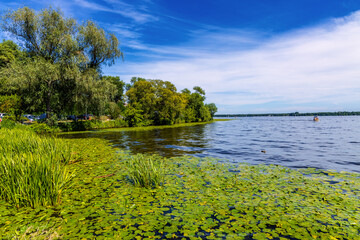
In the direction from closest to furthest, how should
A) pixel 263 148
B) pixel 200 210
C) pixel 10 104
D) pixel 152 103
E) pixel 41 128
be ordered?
1. pixel 200 210
2. pixel 263 148
3. pixel 10 104
4. pixel 41 128
5. pixel 152 103

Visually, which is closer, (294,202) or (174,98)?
(294,202)

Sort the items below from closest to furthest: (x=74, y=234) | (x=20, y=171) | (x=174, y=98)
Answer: (x=74, y=234) < (x=20, y=171) < (x=174, y=98)

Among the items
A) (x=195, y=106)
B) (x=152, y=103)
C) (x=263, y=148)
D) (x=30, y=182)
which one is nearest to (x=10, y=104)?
(x=152, y=103)

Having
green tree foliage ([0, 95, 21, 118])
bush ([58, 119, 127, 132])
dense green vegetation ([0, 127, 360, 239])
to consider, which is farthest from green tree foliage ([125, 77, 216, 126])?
dense green vegetation ([0, 127, 360, 239])

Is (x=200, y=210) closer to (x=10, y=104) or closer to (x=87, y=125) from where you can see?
(x=10, y=104)

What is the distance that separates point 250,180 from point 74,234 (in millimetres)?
7885

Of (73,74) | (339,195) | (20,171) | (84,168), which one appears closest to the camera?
(20,171)

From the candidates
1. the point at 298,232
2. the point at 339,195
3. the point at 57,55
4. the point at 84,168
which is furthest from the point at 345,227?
the point at 57,55

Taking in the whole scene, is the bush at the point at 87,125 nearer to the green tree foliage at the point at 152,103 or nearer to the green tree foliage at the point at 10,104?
the green tree foliage at the point at 152,103

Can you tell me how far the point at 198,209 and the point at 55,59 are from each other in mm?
38840

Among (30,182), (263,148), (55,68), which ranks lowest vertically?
(263,148)

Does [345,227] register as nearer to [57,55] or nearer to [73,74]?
[73,74]

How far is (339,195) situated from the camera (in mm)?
7633

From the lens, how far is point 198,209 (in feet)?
21.7
